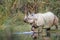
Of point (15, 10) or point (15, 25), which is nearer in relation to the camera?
point (15, 25)

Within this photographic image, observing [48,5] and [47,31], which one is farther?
[48,5]

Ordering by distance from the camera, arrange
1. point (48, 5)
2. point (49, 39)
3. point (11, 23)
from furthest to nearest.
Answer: point (48, 5) → point (11, 23) → point (49, 39)

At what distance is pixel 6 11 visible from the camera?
17.3 feet

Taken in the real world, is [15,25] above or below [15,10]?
below

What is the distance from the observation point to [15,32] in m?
4.57

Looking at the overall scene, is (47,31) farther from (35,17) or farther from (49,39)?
(49,39)

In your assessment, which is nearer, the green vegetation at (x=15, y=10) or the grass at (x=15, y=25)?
the grass at (x=15, y=25)

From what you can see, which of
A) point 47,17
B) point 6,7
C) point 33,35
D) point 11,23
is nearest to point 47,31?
point 47,17

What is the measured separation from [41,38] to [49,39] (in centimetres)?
19

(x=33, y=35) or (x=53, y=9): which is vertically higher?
(x=53, y=9)

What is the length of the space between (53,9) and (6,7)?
105 cm

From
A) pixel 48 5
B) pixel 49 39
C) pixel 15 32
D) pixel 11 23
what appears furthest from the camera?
pixel 48 5

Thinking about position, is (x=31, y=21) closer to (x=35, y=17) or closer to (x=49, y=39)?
(x=35, y=17)

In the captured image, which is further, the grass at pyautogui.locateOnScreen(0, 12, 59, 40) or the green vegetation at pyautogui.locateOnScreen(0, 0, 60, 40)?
the green vegetation at pyautogui.locateOnScreen(0, 0, 60, 40)
